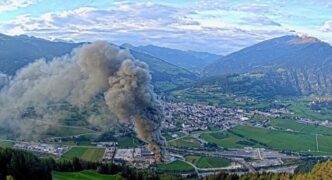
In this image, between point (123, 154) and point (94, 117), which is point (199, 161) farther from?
point (94, 117)

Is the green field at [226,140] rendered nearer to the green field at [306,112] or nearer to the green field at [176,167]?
the green field at [176,167]

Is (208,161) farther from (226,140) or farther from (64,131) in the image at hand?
(64,131)

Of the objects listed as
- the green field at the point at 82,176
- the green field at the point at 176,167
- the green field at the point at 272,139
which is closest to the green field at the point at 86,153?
the green field at the point at 176,167

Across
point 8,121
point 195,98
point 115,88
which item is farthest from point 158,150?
point 195,98

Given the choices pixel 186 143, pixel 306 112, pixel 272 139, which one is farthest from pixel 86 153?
pixel 306 112

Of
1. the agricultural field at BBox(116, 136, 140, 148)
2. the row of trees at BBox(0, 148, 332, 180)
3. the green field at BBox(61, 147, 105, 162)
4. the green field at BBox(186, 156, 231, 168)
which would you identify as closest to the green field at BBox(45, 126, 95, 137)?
the agricultural field at BBox(116, 136, 140, 148)

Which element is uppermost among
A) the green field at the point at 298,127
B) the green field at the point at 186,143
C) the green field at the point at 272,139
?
the green field at the point at 186,143

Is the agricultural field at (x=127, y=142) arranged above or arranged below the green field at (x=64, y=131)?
below
